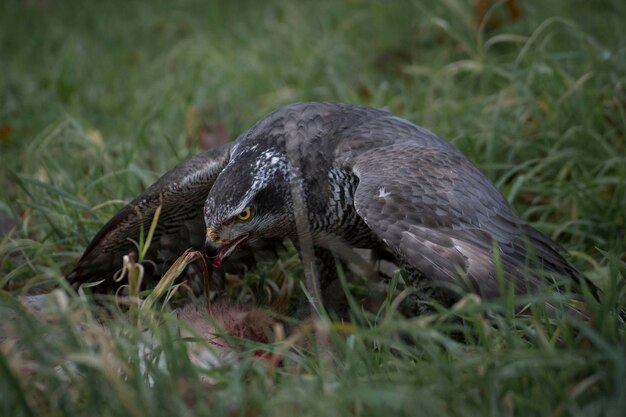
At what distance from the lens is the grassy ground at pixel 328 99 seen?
8.13 feet

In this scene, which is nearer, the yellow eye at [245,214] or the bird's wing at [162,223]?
the yellow eye at [245,214]

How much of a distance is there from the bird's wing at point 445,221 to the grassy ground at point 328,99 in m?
0.20

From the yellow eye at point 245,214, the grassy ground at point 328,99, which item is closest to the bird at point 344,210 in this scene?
the yellow eye at point 245,214

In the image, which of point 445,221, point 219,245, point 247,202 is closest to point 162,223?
point 219,245

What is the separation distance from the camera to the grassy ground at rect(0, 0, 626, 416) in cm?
248

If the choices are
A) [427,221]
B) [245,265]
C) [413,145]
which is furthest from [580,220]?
[245,265]

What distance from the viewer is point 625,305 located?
3.40 metres

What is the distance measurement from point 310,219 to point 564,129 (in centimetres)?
205

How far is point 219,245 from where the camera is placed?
3584mm

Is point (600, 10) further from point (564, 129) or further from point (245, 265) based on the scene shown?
point (245, 265)

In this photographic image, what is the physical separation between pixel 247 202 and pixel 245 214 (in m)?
0.07

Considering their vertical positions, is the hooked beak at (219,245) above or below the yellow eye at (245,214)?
below

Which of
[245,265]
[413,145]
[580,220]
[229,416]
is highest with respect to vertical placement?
[413,145]

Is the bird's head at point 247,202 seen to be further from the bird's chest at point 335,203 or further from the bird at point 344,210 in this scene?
the bird's chest at point 335,203
